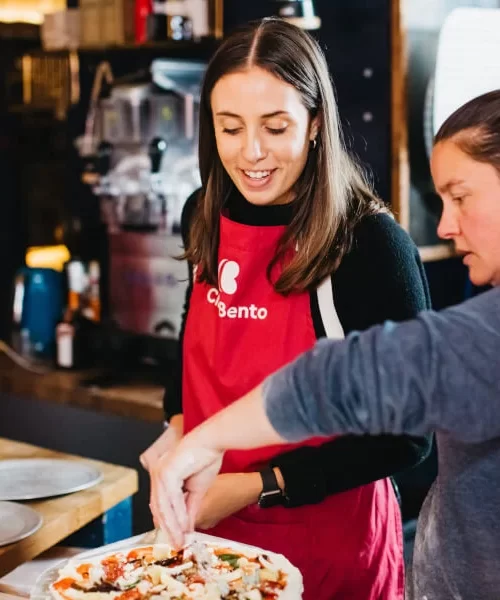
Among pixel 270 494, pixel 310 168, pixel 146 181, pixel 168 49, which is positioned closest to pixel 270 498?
pixel 270 494

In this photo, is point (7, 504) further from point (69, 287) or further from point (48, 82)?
point (48, 82)

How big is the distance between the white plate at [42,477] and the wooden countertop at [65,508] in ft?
0.06

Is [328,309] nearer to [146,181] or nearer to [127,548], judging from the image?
[127,548]

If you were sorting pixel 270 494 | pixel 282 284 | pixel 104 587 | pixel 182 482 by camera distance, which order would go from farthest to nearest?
1. pixel 282 284
2. pixel 270 494
3. pixel 104 587
4. pixel 182 482

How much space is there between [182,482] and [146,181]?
8.10 ft

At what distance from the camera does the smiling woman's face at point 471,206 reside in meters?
1.11

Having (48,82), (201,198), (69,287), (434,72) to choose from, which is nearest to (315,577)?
(201,198)

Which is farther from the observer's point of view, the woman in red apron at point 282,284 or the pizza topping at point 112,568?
the woman in red apron at point 282,284

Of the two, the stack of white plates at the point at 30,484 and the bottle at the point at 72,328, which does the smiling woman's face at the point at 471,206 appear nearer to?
the stack of white plates at the point at 30,484

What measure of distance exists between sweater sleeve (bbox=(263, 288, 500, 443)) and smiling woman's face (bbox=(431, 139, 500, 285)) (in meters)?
0.21

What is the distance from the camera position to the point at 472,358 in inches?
35.8

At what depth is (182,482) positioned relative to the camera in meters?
1.10

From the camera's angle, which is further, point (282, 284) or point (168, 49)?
point (168, 49)

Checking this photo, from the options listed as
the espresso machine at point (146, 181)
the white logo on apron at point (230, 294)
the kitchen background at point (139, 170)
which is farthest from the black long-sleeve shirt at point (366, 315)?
the espresso machine at point (146, 181)
